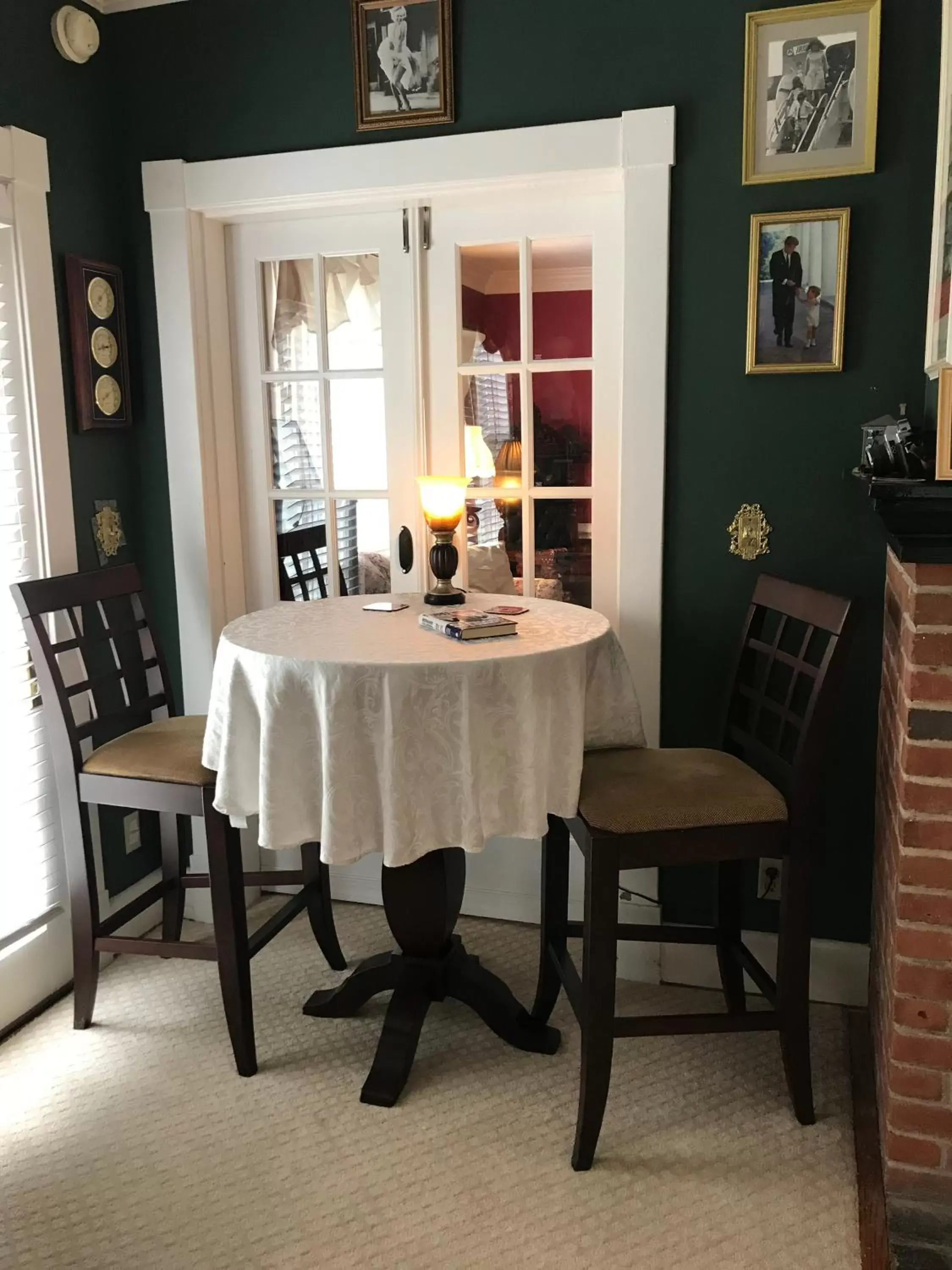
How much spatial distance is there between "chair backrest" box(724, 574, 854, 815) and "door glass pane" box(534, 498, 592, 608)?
21.1 inches

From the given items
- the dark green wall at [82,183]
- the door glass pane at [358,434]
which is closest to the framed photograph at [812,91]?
the door glass pane at [358,434]

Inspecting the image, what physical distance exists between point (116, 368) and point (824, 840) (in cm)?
230

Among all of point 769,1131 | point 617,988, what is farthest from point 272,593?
point 769,1131

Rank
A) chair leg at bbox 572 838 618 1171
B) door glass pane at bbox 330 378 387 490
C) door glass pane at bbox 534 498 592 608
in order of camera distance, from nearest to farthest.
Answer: chair leg at bbox 572 838 618 1171
door glass pane at bbox 534 498 592 608
door glass pane at bbox 330 378 387 490

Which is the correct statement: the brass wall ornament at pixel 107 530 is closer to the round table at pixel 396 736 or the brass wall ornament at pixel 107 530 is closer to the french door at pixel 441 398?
the french door at pixel 441 398

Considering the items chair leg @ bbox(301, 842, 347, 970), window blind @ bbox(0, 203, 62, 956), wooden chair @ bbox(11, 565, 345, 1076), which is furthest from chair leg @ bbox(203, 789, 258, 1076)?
window blind @ bbox(0, 203, 62, 956)

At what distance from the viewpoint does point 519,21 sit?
2.54 metres

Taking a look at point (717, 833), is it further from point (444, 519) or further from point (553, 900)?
point (444, 519)

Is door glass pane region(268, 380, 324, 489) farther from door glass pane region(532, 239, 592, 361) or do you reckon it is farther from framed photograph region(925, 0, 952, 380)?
framed photograph region(925, 0, 952, 380)

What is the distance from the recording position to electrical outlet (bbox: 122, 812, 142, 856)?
10.1 ft

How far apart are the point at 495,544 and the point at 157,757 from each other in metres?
1.09

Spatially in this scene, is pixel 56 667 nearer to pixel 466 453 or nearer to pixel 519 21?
pixel 466 453

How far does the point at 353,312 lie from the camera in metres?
2.96

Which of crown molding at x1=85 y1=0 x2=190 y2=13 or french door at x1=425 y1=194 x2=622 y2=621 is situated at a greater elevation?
crown molding at x1=85 y1=0 x2=190 y2=13
